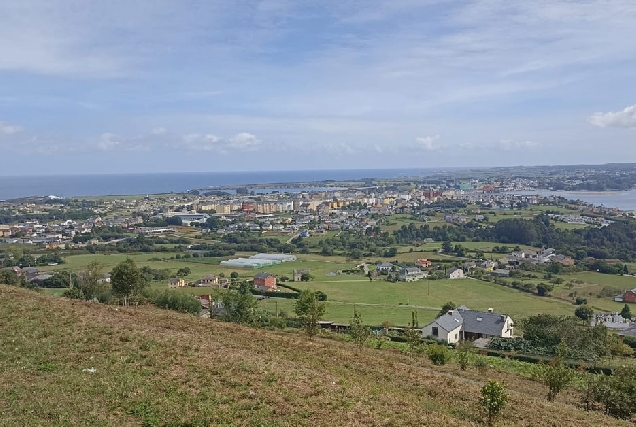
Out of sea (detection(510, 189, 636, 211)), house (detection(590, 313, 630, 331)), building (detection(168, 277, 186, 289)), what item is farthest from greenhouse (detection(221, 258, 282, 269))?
sea (detection(510, 189, 636, 211))

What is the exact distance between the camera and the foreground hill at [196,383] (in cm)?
829

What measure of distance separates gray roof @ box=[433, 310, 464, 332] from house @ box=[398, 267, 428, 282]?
58.1 feet

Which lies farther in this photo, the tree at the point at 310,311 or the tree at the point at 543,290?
the tree at the point at 543,290

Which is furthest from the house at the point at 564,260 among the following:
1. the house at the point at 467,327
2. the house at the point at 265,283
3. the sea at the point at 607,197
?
the sea at the point at 607,197

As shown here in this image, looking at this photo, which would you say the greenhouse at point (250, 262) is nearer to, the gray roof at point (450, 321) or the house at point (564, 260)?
the gray roof at point (450, 321)

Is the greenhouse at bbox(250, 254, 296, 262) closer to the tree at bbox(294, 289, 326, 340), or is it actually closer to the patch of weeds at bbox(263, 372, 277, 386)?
the tree at bbox(294, 289, 326, 340)

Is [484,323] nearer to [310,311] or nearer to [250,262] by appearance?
[310,311]

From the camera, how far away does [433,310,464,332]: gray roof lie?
97.0 feet

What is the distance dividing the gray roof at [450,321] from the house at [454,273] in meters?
19.7

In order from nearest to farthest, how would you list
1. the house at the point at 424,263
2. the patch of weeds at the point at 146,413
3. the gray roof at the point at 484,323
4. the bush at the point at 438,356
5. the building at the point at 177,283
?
the patch of weeds at the point at 146,413, the bush at the point at 438,356, the gray roof at the point at 484,323, the building at the point at 177,283, the house at the point at 424,263

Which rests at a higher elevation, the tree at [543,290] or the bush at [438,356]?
the bush at [438,356]

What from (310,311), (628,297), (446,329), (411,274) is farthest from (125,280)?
(628,297)

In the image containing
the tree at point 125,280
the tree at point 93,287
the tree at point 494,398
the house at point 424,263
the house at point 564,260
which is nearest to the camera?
the tree at point 494,398

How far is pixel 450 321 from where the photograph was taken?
30172 millimetres
